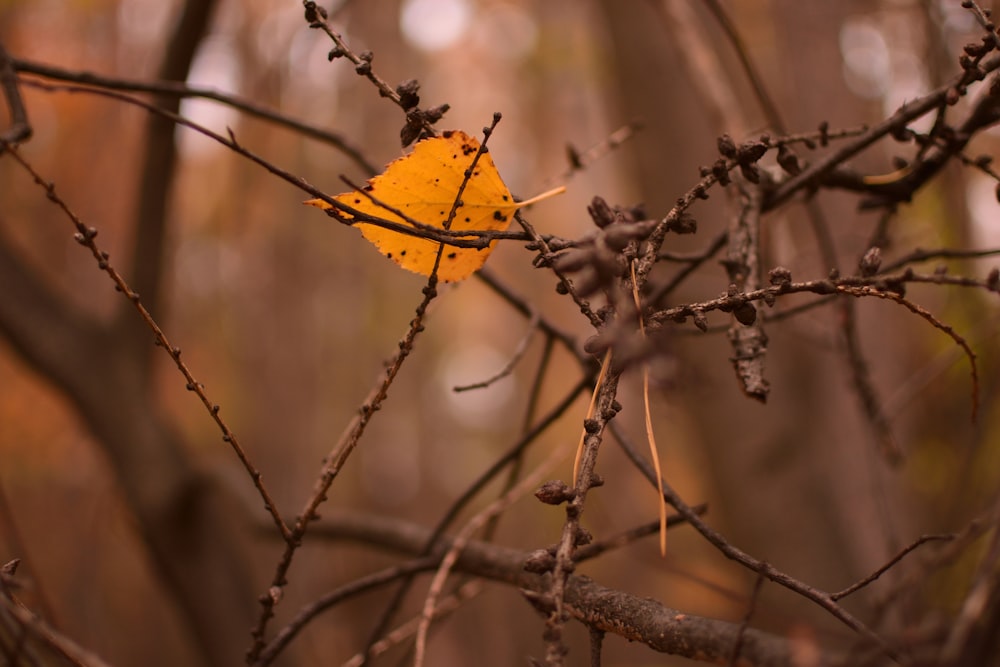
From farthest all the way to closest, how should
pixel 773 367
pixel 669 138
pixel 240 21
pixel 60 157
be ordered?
pixel 240 21
pixel 60 157
pixel 669 138
pixel 773 367

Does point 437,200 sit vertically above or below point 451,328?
below

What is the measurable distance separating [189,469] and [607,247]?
4.46 ft

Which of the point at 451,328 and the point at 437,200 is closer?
the point at 437,200

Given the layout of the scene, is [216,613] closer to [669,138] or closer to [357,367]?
[669,138]

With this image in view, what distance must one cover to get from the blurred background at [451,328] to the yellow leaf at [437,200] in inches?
7.4

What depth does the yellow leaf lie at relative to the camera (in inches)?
19.3

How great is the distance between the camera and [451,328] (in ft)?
38.4

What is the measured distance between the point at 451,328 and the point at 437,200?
1120cm

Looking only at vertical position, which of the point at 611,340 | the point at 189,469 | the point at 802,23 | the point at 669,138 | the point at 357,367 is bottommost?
the point at 611,340

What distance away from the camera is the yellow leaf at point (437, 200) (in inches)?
19.3

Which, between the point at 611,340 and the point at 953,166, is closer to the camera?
the point at 611,340

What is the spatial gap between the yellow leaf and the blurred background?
0.61ft

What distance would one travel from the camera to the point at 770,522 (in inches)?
62.6

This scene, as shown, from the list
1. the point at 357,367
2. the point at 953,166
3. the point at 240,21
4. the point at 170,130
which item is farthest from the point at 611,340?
the point at 357,367
